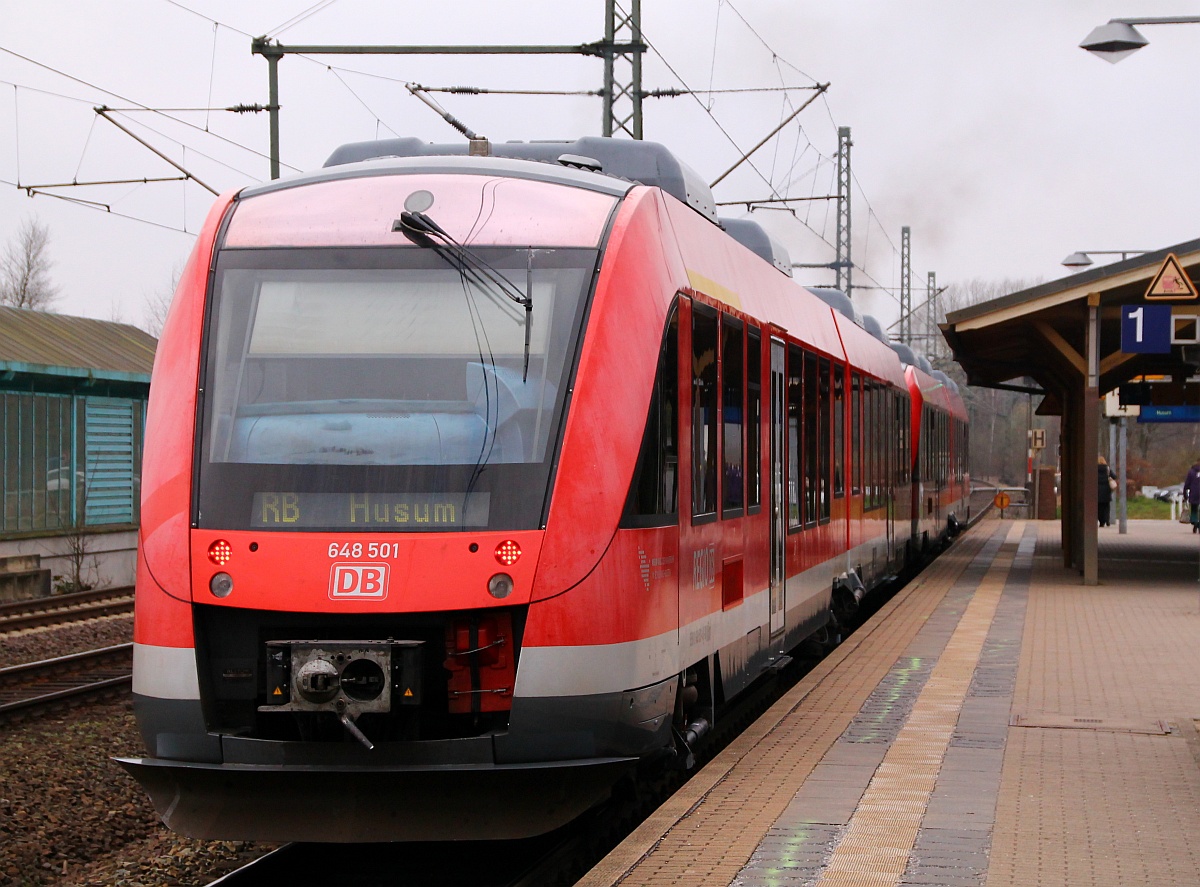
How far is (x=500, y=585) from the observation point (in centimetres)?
597

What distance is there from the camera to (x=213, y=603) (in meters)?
→ 6.06

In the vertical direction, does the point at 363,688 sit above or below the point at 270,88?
below

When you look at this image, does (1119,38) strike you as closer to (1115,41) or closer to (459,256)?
(1115,41)

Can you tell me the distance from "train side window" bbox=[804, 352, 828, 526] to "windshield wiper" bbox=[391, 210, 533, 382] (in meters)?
4.93

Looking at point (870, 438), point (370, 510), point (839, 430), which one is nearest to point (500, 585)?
point (370, 510)

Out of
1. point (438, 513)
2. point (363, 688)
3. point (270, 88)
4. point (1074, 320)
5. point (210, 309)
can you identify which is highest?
point (270, 88)

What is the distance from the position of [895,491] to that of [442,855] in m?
11.7

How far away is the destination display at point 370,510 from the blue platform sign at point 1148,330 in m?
11.4

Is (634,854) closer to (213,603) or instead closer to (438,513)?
(438,513)

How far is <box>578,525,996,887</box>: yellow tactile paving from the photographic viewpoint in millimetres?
5465

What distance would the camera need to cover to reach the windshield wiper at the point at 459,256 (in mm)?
6484

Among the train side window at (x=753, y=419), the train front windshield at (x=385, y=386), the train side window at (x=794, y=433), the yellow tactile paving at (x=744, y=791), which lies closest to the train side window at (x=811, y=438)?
the train side window at (x=794, y=433)

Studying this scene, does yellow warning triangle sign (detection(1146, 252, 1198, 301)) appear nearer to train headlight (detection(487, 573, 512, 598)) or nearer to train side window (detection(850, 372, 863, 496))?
train side window (detection(850, 372, 863, 496))

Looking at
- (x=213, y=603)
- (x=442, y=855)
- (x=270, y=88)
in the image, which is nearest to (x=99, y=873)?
(x=442, y=855)
